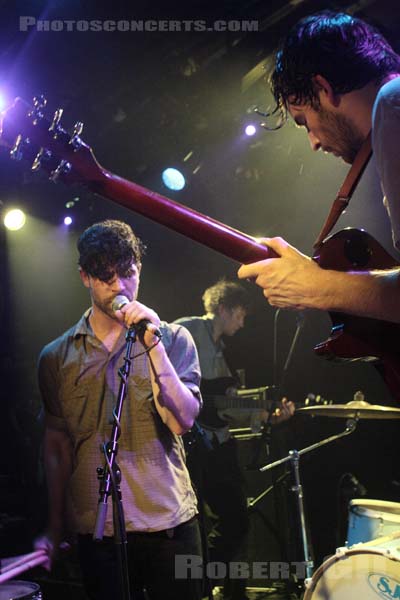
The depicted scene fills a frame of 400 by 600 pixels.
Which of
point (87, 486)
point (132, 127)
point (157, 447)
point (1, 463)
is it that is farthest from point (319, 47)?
point (1, 463)

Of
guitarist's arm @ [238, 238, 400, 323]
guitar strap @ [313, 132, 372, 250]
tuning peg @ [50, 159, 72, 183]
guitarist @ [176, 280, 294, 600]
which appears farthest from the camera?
guitarist @ [176, 280, 294, 600]

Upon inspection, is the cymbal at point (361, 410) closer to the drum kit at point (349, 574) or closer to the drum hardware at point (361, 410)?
the drum hardware at point (361, 410)

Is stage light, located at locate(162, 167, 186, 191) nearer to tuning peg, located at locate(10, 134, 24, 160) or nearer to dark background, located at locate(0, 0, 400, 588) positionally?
dark background, located at locate(0, 0, 400, 588)

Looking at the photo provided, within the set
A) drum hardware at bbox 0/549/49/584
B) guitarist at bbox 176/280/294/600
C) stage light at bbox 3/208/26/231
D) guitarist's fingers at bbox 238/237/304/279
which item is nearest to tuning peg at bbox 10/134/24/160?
guitarist's fingers at bbox 238/237/304/279

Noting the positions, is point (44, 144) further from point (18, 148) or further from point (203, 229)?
point (203, 229)

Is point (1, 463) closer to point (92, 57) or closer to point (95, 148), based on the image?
point (95, 148)

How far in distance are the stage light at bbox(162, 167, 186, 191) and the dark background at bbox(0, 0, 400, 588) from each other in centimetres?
8

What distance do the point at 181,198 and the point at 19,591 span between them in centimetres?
401

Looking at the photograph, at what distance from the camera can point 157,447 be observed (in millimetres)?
2227

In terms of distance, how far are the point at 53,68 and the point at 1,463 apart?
3.93 meters

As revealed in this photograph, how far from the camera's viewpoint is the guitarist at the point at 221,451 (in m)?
4.29

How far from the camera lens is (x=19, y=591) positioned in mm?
1959

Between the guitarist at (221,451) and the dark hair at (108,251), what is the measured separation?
191 centimetres

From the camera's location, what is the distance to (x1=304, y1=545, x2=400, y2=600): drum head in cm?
210
